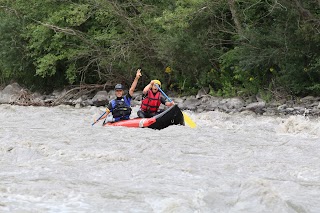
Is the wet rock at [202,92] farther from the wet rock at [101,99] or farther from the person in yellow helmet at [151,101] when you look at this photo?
the person in yellow helmet at [151,101]

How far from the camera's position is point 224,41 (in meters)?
21.2

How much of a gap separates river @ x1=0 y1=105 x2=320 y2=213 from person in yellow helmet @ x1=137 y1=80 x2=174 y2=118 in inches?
46.9

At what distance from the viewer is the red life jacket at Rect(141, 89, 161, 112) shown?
12820 mm

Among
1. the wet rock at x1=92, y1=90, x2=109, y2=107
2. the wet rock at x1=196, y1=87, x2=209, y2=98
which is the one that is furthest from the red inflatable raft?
the wet rock at x1=92, y1=90, x2=109, y2=107

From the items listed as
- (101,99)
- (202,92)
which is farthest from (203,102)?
(101,99)

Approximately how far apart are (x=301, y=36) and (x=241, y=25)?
3.20m

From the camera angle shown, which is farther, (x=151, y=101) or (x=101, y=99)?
(x=101, y=99)

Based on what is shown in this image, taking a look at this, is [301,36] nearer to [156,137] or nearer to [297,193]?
[156,137]

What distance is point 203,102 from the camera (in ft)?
66.9

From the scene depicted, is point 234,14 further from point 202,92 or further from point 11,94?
point 11,94

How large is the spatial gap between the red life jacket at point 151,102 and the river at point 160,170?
3.99 ft

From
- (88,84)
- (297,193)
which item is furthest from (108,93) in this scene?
(297,193)

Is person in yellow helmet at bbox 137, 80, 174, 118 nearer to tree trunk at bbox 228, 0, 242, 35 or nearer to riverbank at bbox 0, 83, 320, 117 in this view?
riverbank at bbox 0, 83, 320, 117

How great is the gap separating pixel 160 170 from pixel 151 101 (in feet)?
17.9
